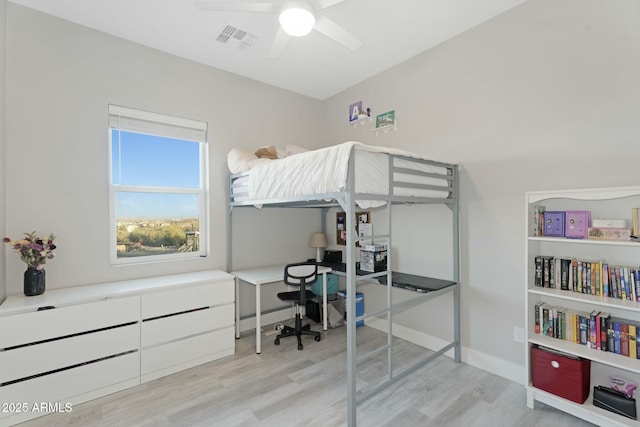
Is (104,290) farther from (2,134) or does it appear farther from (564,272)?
(564,272)

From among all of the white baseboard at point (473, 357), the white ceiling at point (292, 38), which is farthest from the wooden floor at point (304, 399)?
the white ceiling at point (292, 38)

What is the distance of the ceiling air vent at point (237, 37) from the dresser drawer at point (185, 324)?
2376 mm

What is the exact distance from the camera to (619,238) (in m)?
1.73

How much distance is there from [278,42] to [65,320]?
241cm

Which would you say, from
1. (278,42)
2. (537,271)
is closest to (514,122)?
(537,271)

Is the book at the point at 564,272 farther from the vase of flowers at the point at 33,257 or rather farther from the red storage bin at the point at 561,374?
the vase of flowers at the point at 33,257

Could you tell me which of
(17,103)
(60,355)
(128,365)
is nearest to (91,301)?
(60,355)

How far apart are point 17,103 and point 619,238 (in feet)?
13.4

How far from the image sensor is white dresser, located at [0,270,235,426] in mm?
1922

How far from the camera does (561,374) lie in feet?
6.25

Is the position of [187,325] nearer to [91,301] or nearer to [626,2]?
[91,301]

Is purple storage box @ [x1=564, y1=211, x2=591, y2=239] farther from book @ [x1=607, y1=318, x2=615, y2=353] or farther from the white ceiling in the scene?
the white ceiling

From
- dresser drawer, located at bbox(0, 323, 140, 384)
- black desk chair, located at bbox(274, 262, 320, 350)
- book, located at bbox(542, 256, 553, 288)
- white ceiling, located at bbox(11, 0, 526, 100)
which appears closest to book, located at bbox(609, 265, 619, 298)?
book, located at bbox(542, 256, 553, 288)

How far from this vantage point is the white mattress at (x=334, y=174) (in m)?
1.93
